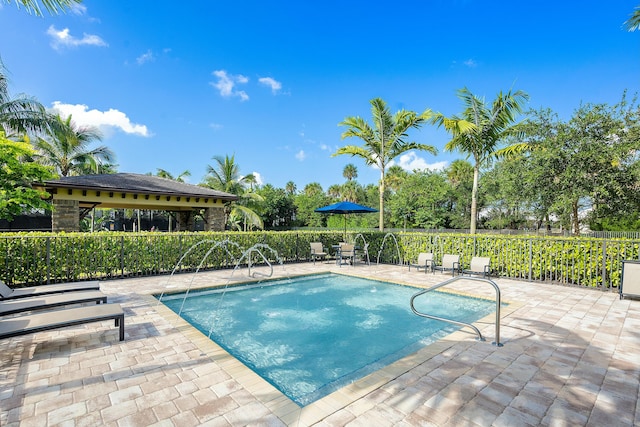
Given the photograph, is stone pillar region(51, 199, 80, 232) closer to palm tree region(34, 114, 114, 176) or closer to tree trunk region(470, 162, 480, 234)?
palm tree region(34, 114, 114, 176)

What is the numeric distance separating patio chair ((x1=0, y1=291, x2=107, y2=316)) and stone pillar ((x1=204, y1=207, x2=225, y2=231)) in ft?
32.5

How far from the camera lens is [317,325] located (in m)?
5.44

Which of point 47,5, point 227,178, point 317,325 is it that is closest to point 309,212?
point 227,178

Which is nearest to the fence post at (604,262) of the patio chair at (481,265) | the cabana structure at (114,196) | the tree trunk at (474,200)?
the patio chair at (481,265)

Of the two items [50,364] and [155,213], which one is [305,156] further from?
[50,364]

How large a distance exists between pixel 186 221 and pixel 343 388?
1762cm

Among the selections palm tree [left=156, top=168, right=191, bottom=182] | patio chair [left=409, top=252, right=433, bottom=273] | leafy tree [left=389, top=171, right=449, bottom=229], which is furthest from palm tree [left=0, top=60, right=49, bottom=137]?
leafy tree [left=389, top=171, right=449, bottom=229]

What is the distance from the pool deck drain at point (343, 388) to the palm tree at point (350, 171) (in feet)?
181

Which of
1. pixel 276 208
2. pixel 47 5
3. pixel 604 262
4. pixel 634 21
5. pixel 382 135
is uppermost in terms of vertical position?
pixel 634 21

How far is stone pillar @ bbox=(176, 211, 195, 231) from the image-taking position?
59.4ft

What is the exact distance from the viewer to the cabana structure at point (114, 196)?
1139cm

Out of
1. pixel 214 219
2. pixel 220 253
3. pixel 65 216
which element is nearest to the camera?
pixel 220 253

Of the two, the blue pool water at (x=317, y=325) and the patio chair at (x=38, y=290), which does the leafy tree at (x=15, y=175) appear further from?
the blue pool water at (x=317, y=325)

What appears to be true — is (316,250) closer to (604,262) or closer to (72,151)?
(604,262)
